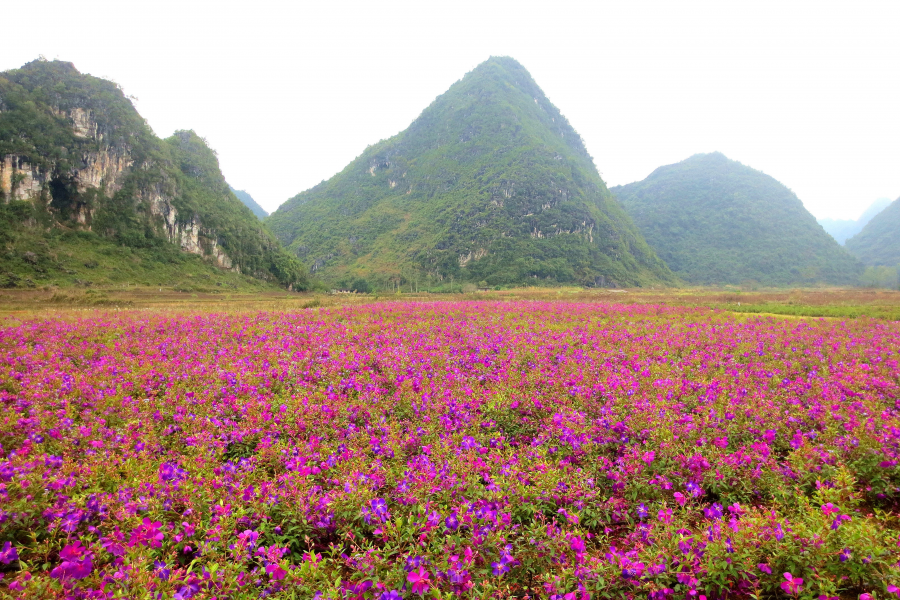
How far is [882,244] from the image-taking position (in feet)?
584

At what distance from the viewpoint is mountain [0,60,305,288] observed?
71312mm

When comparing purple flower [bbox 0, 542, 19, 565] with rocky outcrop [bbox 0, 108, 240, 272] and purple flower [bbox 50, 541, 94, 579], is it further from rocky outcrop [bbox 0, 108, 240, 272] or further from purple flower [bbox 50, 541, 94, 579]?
rocky outcrop [bbox 0, 108, 240, 272]

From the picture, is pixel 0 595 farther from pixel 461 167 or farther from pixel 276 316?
pixel 461 167

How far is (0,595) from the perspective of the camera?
2102 millimetres

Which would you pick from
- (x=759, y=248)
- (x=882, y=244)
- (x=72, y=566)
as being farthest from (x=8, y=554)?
(x=882, y=244)

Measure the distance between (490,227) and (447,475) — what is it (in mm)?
144524

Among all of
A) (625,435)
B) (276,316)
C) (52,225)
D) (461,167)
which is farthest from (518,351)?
(461,167)

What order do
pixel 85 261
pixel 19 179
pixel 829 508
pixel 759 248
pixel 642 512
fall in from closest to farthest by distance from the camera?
1. pixel 829 508
2. pixel 642 512
3. pixel 85 261
4. pixel 19 179
5. pixel 759 248

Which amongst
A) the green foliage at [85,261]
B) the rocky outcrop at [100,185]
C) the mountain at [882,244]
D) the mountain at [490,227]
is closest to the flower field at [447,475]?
the green foliage at [85,261]

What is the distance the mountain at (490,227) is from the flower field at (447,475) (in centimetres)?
11795

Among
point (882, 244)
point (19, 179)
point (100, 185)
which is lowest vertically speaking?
point (882, 244)

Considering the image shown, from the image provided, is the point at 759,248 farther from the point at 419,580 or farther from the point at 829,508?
the point at 419,580

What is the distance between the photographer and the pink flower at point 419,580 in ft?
7.32

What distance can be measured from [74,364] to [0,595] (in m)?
7.83
